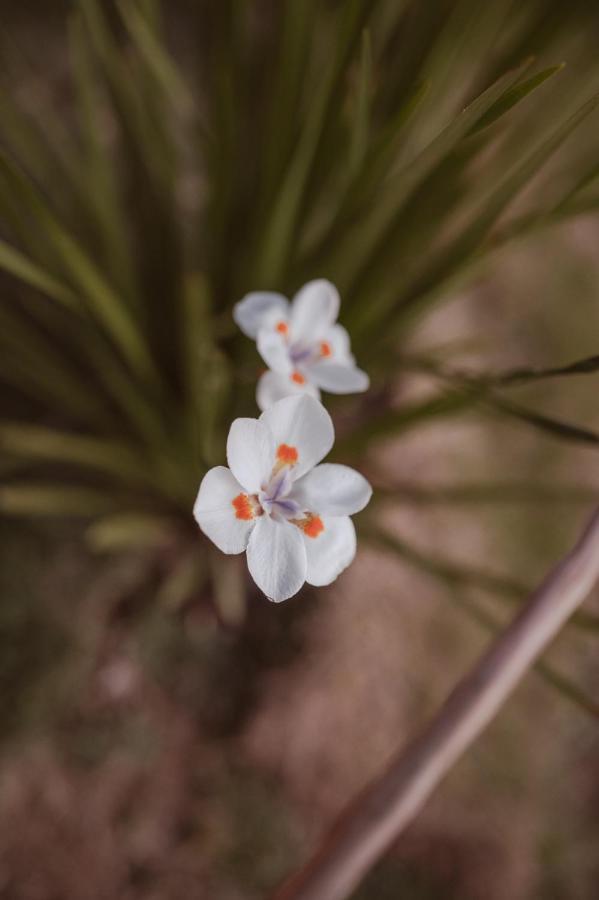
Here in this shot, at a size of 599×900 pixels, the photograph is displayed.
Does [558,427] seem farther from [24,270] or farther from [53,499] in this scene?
[53,499]

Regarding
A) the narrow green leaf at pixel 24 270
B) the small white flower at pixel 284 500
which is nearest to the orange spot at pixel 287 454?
the small white flower at pixel 284 500

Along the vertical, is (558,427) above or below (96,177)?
below

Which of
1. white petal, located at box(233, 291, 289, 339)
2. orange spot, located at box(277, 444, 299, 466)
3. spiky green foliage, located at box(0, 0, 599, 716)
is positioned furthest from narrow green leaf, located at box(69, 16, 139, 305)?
orange spot, located at box(277, 444, 299, 466)

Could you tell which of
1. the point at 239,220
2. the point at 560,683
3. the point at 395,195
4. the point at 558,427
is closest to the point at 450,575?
the point at 560,683

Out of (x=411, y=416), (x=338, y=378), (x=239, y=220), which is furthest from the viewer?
(x=239, y=220)

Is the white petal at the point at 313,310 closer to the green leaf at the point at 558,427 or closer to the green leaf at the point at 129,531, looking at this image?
the green leaf at the point at 558,427

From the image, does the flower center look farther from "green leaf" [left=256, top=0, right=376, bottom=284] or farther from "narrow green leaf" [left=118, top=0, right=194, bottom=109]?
"narrow green leaf" [left=118, top=0, right=194, bottom=109]

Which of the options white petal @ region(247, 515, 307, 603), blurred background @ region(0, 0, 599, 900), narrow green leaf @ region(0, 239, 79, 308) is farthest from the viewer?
blurred background @ region(0, 0, 599, 900)
